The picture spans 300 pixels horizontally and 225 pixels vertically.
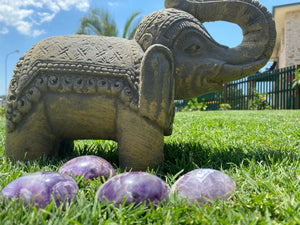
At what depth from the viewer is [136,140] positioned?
5.39 ft

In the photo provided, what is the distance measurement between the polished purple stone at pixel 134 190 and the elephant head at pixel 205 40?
2.84ft

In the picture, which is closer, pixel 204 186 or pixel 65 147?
pixel 204 186

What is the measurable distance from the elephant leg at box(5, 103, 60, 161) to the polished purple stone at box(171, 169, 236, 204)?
1036mm

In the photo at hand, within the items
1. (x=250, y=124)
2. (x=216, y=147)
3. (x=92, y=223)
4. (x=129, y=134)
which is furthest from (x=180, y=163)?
(x=250, y=124)

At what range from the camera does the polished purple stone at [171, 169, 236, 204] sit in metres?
1.18

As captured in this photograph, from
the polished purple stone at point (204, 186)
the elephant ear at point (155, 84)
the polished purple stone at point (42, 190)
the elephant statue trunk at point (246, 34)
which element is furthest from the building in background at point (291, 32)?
the polished purple stone at point (42, 190)

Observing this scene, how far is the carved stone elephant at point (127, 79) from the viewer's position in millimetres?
1643

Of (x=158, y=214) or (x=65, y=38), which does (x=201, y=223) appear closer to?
(x=158, y=214)

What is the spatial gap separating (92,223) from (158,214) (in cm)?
26

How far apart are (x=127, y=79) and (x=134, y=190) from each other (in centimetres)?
78

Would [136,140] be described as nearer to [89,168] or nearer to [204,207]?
[89,168]

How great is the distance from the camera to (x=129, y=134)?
5.39 ft

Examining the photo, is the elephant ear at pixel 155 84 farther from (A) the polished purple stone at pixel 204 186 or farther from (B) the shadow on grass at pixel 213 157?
(A) the polished purple stone at pixel 204 186

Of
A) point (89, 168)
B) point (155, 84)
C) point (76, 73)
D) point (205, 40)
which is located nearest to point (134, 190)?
point (89, 168)
